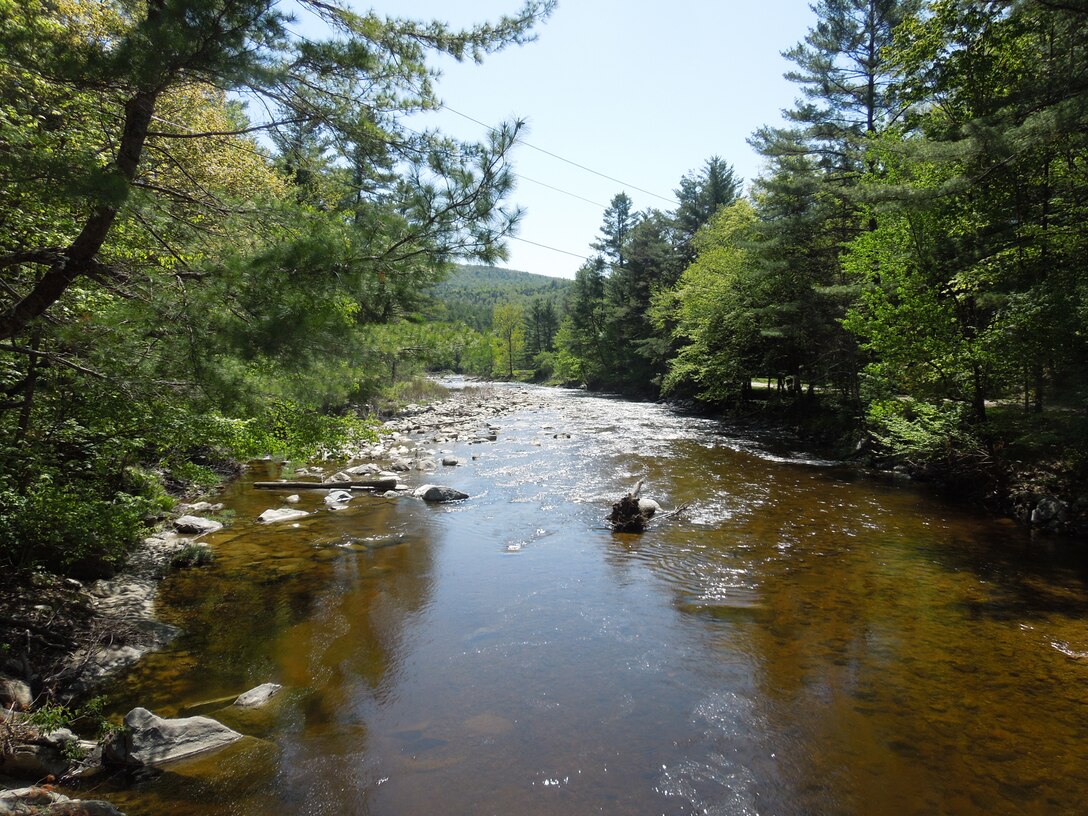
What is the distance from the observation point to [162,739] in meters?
4.07

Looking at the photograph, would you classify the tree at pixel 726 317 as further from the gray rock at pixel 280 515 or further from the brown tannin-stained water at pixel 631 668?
the gray rock at pixel 280 515

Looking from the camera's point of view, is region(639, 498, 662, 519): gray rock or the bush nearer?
the bush

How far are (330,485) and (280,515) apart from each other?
2487 mm

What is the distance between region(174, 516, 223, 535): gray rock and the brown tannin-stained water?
30 centimetres

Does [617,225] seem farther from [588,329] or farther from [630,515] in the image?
[630,515]

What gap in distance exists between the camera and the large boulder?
3891 mm

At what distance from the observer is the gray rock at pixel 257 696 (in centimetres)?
481

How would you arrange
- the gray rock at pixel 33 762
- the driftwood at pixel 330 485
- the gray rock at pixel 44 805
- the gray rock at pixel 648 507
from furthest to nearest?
the driftwood at pixel 330 485, the gray rock at pixel 648 507, the gray rock at pixel 33 762, the gray rock at pixel 44 805

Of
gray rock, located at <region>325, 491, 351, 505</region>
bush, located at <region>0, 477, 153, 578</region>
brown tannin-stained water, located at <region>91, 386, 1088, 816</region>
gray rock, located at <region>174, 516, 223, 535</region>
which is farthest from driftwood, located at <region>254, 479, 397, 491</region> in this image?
bush, located at <region>0, 477, 153, 578</region>

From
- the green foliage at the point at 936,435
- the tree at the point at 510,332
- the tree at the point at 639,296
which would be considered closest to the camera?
the green foliage at the point at 936,435

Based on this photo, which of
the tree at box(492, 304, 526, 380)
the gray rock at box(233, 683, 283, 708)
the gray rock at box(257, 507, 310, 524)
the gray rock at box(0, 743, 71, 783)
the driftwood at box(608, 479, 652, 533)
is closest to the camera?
the gray rock at box(0, 743, 71, 783)

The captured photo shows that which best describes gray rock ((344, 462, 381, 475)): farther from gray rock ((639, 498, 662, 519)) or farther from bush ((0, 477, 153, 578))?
bush ((0, 477, 153, 578))

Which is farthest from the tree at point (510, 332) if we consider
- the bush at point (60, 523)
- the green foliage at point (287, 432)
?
the bush at point (60, 523)

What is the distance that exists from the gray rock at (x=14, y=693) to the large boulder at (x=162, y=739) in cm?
82
